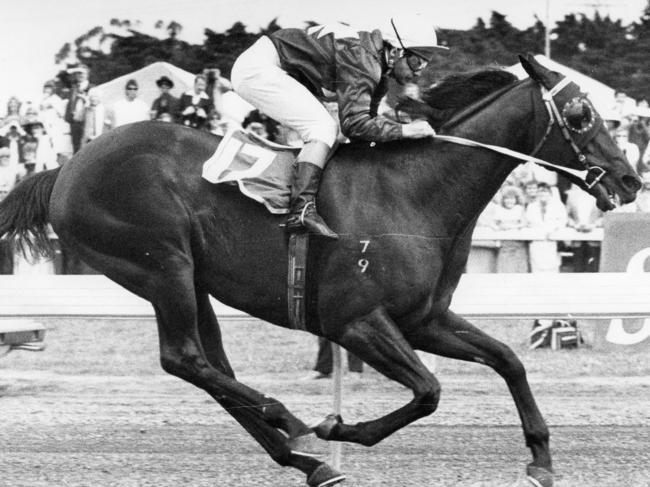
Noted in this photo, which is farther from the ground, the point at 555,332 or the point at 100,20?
the point at 100,20

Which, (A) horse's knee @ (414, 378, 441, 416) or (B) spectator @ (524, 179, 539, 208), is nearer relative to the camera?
(A) horse's knee @ (414, 378, 441, 416)

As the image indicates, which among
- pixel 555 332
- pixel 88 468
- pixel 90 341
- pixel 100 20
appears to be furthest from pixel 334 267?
pixel 100 20

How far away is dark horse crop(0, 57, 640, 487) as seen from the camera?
540 centimetres

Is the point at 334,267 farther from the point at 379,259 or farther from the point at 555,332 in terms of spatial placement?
the point at 555,332

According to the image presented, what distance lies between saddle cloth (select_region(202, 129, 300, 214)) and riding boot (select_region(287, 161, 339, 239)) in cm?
8

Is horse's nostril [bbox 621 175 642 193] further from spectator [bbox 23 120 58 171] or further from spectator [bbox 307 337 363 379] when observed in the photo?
spectator [bbox 23 120 58 171]

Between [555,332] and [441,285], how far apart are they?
483 centimetres

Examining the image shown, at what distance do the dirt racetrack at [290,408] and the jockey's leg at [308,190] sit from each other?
112cm

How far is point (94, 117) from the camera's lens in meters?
11.2

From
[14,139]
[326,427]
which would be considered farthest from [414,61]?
[14,139]

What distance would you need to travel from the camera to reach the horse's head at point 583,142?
5.47 metres

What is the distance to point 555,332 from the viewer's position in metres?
10.2

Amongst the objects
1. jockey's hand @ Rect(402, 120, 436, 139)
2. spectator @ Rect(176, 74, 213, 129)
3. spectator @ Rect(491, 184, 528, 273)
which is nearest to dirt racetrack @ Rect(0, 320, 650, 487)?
spectator @ Rect(491, 184, 528, 273)

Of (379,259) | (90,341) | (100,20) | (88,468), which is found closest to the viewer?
(379,259)
